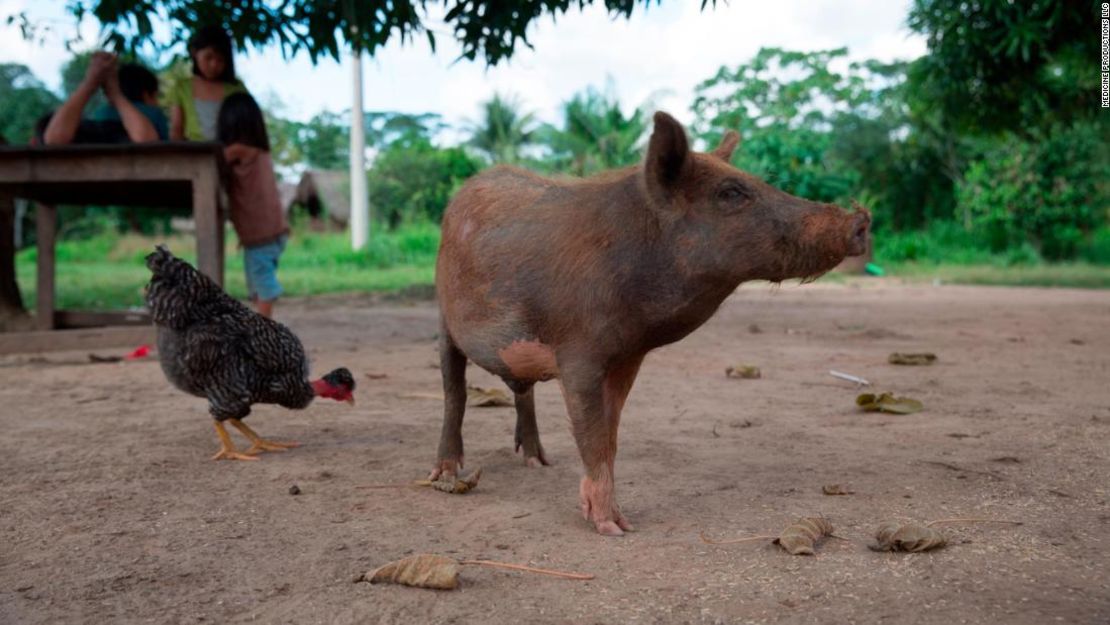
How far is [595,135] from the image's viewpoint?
27531 mm

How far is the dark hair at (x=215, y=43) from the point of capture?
6.89 metres

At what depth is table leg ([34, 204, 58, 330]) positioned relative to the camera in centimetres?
916

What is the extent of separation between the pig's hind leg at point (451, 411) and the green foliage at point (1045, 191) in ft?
62.9

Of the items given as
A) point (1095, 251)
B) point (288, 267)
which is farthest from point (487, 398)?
point (1095, 251)

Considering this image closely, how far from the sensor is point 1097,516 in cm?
317

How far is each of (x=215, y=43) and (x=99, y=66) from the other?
2.95ft

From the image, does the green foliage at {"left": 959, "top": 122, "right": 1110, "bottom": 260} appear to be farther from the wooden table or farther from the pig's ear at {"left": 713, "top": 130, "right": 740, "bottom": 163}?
the pig's ear at {"left": 713, "top": 130, "right": 740, "bottom": 163}

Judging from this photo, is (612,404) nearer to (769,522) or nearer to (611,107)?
(769,522)

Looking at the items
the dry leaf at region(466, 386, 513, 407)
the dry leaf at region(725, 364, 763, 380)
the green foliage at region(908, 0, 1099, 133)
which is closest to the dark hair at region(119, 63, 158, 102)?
the dry leaf at region(466, 386, 513, 407)

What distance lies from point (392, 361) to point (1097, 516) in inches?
190

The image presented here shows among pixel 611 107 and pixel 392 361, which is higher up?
pixel 611 107

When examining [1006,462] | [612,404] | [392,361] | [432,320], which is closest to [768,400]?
[1006,462]

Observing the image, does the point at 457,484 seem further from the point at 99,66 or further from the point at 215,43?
the point at 99,66

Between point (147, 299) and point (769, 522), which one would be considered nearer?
point (769, 522)
